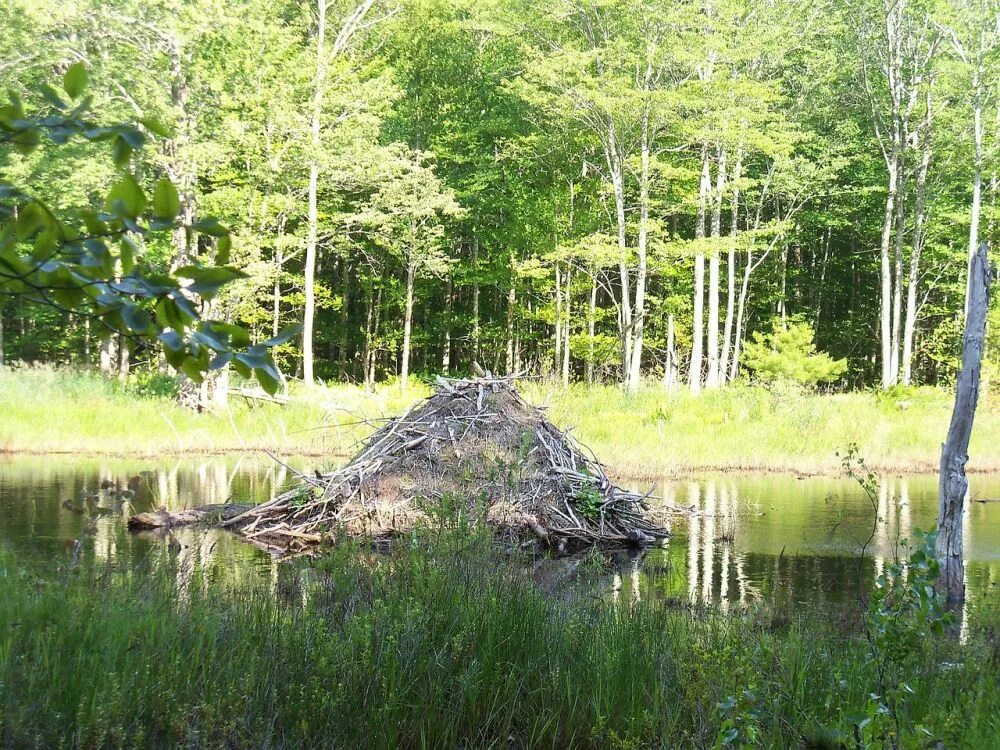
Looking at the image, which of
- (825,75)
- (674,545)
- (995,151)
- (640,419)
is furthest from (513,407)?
(825,75)

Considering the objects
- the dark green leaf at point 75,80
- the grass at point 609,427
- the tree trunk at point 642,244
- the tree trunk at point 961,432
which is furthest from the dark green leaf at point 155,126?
the tree trunk at point 642,244

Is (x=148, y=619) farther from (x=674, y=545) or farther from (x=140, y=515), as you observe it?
(x=674, y=545)

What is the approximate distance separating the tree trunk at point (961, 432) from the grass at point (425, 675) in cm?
265

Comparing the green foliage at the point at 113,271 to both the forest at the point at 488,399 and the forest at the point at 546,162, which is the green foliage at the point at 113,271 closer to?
the forest at the point at 488,399

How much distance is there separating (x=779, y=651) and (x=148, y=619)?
9.70 ft

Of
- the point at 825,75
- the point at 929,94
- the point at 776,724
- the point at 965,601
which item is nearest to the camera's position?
the point at 776,724

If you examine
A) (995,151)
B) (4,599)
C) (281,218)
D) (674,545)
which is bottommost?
(674,545)

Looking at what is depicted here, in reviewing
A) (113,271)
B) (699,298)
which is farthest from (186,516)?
(699,298)

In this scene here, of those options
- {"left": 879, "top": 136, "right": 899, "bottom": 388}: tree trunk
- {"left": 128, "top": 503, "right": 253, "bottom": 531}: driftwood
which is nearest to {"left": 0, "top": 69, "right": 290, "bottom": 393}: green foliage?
{"left": 128, "top": 503, "right": 253, "bottom": 531}: driftwood

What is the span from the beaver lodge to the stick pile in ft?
0.04

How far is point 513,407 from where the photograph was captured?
1173 cm

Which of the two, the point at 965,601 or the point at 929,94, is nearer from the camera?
the point at 965,601

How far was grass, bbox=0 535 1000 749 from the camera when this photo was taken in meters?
3.34

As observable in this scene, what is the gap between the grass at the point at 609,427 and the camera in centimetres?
1828
